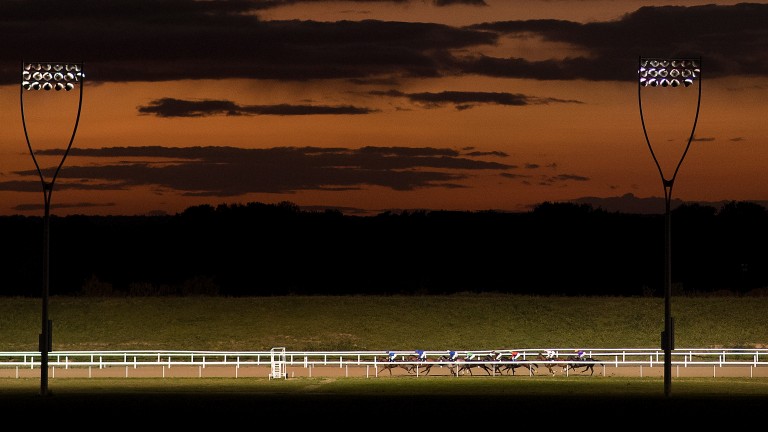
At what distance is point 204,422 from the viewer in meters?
29.7

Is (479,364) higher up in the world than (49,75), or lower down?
lower down

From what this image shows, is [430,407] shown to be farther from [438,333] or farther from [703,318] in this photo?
[703,318]

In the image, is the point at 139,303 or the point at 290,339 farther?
the point at 139,303

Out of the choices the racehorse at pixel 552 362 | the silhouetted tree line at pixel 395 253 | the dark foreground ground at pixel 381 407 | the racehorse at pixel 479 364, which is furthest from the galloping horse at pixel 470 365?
the silhouetted tree line at pixel 395 253

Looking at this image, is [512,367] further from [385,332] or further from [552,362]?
[385,332]

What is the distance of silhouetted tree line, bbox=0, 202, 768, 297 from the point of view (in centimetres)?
11669

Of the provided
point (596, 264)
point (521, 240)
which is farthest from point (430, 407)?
point (521, 240)

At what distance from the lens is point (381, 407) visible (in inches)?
1351

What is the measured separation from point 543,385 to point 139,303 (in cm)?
3959

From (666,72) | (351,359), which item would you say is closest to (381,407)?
(666,72)

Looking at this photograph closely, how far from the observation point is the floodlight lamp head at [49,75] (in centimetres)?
4362

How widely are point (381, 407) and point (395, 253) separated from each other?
3920 inches

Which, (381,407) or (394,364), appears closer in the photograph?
(381,407)

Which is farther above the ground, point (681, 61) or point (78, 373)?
point (681, 61)
